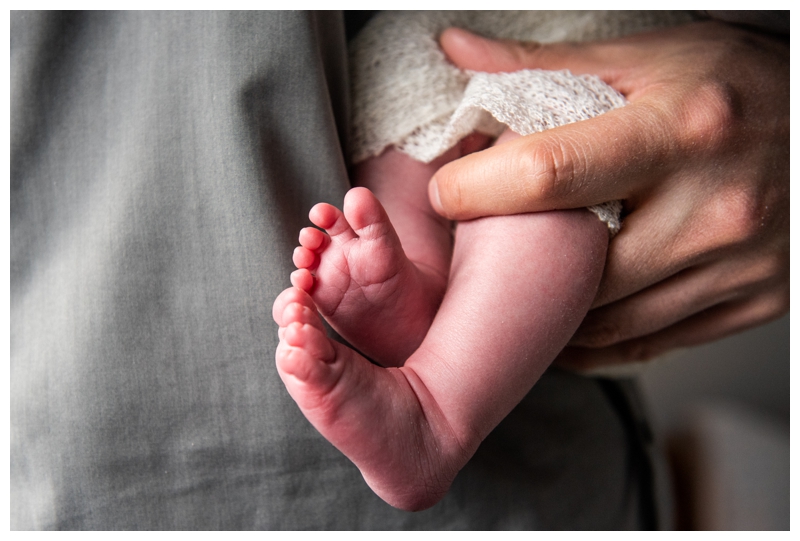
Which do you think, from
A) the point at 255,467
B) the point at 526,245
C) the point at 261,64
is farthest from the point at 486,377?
the point at 261,64

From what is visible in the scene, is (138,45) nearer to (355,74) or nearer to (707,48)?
(355,74)

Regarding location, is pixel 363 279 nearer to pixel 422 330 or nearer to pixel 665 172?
pixel 422 330

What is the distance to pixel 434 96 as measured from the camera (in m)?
0.67

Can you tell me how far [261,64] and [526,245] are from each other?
0.32m

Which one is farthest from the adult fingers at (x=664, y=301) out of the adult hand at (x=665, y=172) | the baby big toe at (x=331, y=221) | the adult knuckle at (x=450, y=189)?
the baby big toe at (x=331, y=221)

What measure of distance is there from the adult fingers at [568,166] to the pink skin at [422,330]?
27 mm

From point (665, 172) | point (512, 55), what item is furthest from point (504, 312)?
point (512, 55)

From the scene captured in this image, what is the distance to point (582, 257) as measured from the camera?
57cm

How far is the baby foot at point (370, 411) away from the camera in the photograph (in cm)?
45

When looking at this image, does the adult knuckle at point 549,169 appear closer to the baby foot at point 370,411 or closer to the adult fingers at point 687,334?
the baby foot at point 370,411

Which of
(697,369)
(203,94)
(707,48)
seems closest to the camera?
(203,94)

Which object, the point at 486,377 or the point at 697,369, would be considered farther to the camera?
the point at 697,369

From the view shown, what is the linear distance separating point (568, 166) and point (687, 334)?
46cm

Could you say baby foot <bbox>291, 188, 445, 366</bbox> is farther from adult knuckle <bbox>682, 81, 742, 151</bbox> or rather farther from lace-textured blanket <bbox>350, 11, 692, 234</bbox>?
adult knuckle <bbox>682, 81, 742, 151</bbox>
